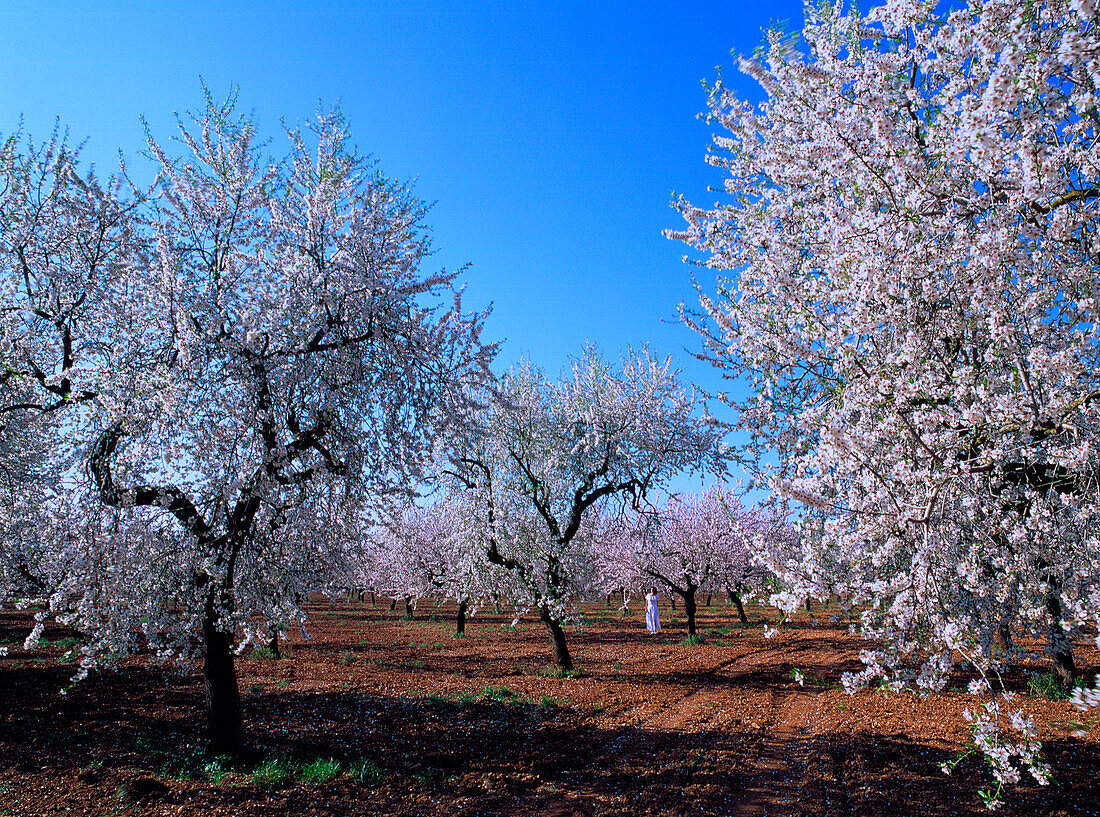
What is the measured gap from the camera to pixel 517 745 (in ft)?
29.7

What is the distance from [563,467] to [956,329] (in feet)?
42.5

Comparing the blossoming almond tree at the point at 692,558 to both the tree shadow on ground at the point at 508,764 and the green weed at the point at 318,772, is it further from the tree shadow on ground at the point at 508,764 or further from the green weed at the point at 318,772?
the green weed at the point at 318,772

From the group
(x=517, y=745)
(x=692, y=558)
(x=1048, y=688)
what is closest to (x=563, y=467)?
(x=517, y=745)

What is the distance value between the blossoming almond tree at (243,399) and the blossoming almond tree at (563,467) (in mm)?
7598

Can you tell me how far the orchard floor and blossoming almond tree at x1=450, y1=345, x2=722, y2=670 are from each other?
10.1 ft

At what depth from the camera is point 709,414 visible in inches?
261

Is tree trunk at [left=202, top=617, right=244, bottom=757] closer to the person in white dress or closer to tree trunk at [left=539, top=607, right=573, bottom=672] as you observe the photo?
tree trunk at [left=539, top=607, right=573, bottom=672]

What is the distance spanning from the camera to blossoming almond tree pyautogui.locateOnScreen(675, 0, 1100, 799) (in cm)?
328

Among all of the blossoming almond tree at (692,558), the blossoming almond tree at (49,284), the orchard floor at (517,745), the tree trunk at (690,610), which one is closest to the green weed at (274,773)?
the orchard floor at (517,745)

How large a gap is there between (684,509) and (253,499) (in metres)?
35.3

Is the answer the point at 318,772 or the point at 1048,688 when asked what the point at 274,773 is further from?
the point at 1048,688

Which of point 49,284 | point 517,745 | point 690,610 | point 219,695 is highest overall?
point 49,284

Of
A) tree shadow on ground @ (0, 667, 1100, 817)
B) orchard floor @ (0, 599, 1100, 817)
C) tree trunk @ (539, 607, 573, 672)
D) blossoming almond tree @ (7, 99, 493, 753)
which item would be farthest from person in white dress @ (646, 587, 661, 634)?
blossoming almond tree @ (7, 99, 493, 753)

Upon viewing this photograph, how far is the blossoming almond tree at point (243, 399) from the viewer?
6.78 meters
